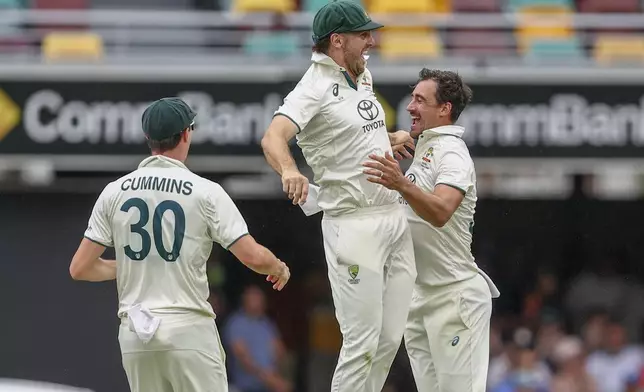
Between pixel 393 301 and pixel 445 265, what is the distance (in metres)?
0.41

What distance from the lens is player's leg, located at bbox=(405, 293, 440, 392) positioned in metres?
6.97

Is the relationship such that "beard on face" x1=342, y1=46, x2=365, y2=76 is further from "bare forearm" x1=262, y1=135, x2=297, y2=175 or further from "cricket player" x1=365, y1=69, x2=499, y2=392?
"bare forearm" x1=262, y1=135, x2=297, y2=175

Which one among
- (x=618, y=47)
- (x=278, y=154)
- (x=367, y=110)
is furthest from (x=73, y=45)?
(x=278, y=154)

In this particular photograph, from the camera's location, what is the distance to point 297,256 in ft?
44.1

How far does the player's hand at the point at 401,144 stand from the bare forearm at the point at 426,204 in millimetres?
698

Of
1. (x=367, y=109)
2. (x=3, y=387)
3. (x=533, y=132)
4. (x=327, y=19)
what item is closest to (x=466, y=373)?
(x=367, y=109)

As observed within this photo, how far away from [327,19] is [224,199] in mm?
1125

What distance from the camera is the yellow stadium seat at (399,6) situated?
480 inches

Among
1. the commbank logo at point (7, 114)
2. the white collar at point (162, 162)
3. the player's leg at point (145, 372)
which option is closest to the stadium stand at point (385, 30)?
the commbank logo at point (7, 114)

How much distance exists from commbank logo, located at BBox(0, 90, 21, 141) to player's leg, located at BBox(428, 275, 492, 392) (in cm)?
518

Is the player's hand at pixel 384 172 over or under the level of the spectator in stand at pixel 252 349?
over

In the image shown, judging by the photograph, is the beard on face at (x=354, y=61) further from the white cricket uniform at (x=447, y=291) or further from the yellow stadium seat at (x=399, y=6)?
the yellow stadium seat at (x=399, y=6)

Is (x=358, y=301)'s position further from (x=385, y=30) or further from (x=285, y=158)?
(x=385, y=30)

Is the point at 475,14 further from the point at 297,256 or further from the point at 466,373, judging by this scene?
the point at 466,373
